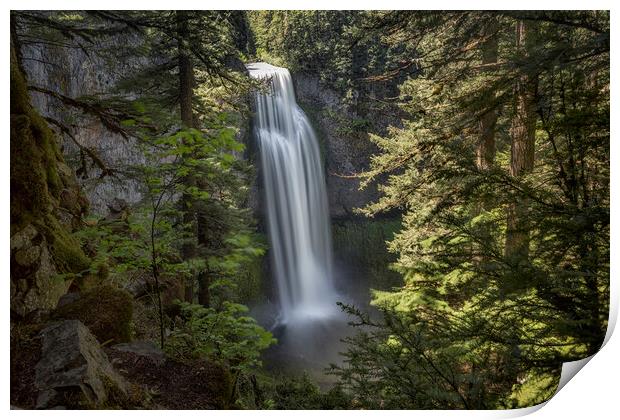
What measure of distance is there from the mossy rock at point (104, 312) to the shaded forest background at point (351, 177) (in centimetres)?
1

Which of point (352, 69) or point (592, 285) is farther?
point (352, 69)

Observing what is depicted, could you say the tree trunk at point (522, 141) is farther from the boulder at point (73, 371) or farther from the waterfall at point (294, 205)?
the boulder at point (73, 371)

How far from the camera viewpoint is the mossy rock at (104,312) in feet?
9.27

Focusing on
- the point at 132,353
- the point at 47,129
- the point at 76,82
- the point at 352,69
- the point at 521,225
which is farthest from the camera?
the point at 352,69

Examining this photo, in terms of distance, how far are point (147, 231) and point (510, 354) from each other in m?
2.42

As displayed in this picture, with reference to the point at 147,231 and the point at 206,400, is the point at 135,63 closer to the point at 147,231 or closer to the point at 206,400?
the point at 147,231

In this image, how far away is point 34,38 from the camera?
312cm

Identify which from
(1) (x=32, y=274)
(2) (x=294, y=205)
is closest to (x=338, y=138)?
(2) (x=294, y=205)

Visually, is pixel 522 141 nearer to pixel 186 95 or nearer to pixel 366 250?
pixel 366 250

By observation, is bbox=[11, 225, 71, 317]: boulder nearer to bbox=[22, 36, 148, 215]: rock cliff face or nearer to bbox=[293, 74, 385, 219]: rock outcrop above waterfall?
bbox=[22, 36, 148, 215]: rock cliff face

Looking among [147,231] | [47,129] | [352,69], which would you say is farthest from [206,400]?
[352,69]

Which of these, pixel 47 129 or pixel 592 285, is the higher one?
pixel 47 129

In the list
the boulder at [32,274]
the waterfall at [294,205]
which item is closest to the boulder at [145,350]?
the boulder at [32,274]

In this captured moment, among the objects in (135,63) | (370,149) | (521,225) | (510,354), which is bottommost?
(510,354)
